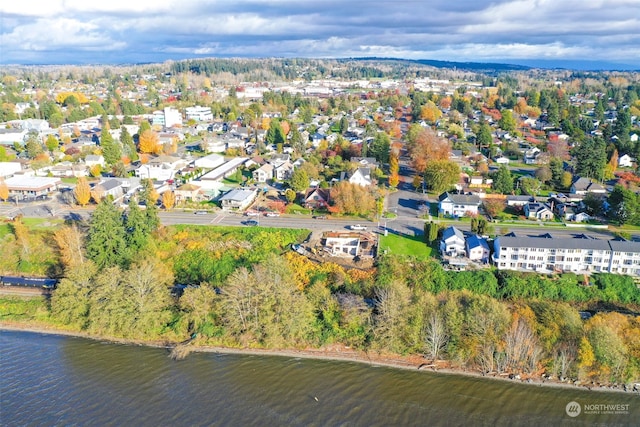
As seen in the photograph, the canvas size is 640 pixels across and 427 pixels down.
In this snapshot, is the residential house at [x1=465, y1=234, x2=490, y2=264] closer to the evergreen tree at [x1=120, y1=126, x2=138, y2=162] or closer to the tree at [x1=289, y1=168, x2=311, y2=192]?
the tree at [x1=289, y1=168, x2=311, y2=192]

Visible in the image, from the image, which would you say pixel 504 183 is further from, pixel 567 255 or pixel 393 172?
pixel 567 255

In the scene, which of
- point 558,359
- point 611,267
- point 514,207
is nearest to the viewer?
point 558,359

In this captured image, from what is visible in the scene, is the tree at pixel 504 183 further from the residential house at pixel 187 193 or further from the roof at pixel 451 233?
the residential house at pixel 187 193

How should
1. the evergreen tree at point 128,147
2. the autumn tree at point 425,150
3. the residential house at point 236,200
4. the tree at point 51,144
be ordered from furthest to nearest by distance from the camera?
the tree at point 51,144, the evergreen tree at point 128,147, the autumn tree at point 425,150, the residential house at point 236,200

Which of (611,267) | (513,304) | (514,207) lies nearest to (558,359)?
(513,304)

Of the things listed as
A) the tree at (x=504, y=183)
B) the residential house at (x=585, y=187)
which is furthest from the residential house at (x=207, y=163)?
the residential house at (x=585, y=187)

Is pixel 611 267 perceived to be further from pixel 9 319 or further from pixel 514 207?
pixel 9 319

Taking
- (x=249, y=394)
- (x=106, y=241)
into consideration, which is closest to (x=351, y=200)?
(x=106, y=241)

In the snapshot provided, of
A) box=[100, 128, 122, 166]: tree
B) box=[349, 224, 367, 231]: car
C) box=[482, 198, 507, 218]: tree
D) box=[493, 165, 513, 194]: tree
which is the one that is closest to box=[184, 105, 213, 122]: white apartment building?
box=[100, 128, 122, 166]: tree
